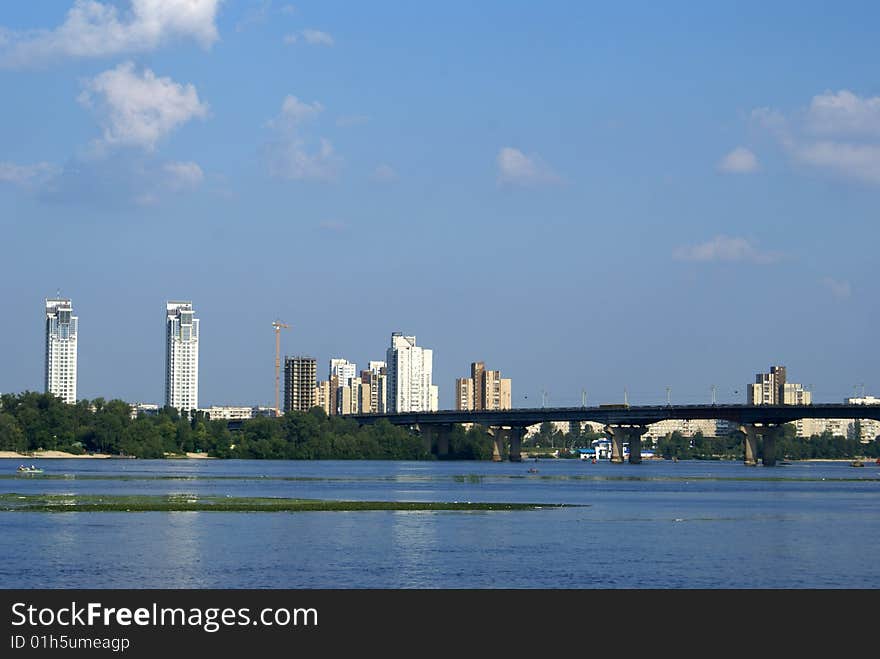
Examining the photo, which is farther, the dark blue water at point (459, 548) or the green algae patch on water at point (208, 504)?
the green algae patch on water at point (208, 504)

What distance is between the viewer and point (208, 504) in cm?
11238

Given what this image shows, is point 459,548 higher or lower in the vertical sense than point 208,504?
lower

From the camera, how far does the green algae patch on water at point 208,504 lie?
348 feet

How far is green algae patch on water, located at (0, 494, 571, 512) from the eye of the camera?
106 m

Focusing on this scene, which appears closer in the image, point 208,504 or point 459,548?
point 459,548

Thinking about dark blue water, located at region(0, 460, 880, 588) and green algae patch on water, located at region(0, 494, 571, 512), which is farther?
green algae patch on water, located at region(0, 494, 571, 512)
